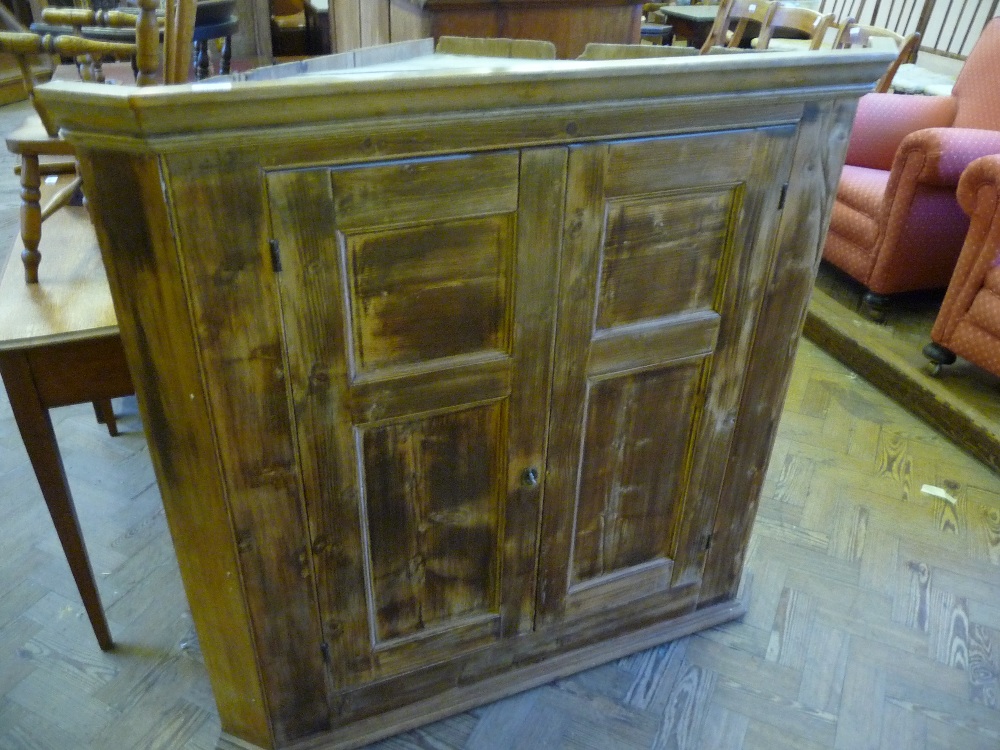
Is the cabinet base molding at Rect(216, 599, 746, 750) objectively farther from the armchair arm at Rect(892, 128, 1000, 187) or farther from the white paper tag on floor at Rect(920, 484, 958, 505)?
the armchair arm at Rect(892, 128, 1000, 187)

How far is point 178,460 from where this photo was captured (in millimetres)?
1024

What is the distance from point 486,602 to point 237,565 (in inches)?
17.7

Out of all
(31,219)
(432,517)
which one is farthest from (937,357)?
(31,219)

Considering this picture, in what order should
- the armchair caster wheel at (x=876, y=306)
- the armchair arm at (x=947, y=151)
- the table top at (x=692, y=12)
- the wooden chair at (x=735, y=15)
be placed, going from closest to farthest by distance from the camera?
the armchair arm at (x=947, y=151)
the armchair caster wheel at (x=876, y=306)
the wooden chair at (x=735, y=15)
the table top at (x=692, y=12)

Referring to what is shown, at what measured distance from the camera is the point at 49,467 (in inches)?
51.8

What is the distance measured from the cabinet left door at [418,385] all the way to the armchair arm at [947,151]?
1.86 metres

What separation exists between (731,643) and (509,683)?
0.47 meters

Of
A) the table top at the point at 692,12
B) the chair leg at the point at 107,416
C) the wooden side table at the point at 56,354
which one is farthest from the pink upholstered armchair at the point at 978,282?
the table top at the point at 692,12

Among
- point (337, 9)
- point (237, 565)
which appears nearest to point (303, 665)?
point (237, 565)

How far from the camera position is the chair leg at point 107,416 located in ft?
6.82

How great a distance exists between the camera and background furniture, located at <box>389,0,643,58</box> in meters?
1.73

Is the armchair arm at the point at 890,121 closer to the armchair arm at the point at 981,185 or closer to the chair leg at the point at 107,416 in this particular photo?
the armchair arm at the point at 981,185

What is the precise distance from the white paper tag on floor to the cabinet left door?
1.25 metres

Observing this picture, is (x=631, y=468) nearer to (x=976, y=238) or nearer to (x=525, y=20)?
(x=525, y=20)
